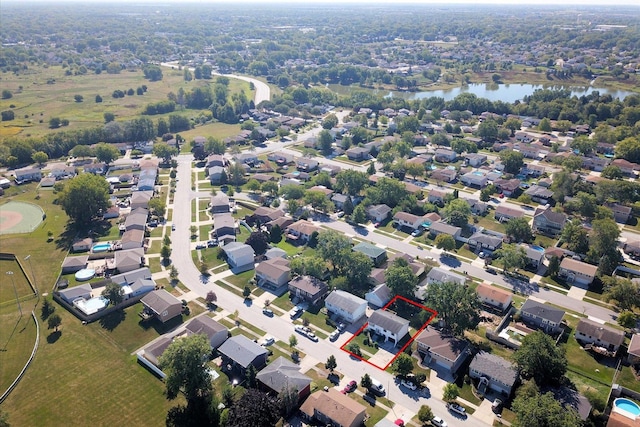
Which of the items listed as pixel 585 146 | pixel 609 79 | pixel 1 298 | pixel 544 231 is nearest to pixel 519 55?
pixel 609 79

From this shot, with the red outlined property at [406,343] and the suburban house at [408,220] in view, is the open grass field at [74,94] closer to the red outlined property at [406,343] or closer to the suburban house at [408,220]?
the suburban house at [408,220]

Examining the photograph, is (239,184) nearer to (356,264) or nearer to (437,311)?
(356,264)

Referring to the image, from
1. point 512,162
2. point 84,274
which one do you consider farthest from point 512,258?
point 84,274

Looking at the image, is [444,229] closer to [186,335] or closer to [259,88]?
[186,335]

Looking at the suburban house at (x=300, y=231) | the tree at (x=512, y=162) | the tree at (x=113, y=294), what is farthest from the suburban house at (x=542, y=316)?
the tree at (x=113, y=294)

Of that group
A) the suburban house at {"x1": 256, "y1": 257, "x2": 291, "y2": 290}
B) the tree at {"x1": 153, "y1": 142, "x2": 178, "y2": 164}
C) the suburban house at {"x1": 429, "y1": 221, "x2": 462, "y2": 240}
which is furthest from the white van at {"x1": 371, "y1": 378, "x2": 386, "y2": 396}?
the tree at {"x1": 153, "y1": 142, "x2": 178, "y2": 164}
